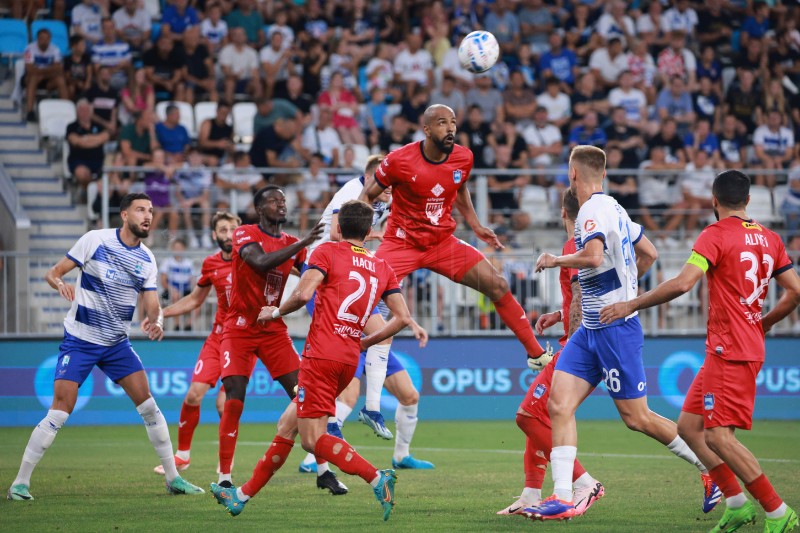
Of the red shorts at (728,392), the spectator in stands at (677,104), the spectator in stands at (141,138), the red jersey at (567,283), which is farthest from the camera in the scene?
the spectator in stands at (677,104)

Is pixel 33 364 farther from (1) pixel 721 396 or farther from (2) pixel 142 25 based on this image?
(1) pixel 721 396

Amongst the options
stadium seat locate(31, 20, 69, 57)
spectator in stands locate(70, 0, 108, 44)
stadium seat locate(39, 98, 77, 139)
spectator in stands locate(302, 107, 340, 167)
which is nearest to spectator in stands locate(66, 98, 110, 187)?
stadium seat locate(39, 98, 77, 139)

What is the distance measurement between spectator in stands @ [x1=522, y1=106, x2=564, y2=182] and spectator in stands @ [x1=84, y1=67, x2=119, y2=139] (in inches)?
303

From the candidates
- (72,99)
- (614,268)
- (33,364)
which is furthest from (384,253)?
(72,99)

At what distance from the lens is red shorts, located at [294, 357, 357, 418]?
842 centimetres

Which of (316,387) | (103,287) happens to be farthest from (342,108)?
A: (316,387)

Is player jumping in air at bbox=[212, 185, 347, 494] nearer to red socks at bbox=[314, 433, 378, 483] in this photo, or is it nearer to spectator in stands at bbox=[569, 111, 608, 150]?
red socks at bbox=[314, 433, 378, 483]

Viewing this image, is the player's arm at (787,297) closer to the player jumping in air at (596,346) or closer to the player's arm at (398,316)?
the player jumping in air at (596,346)

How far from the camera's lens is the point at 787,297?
8078mm

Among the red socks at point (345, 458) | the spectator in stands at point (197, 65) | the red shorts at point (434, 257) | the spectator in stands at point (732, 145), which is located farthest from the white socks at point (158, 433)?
the spectator in stands at point (732, 145)

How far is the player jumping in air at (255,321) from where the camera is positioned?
33.5ft

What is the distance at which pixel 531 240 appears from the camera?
790 inches

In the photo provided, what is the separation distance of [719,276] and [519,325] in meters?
3.72

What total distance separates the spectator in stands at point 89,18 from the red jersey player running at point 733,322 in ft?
54.8
